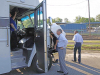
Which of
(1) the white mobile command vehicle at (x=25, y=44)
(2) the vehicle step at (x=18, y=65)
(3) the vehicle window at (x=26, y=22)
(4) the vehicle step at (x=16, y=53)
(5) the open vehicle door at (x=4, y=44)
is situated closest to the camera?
(1) the white mobile command vehicle at (x=25, y=44)

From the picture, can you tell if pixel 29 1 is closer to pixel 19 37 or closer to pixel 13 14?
pixel 13 14

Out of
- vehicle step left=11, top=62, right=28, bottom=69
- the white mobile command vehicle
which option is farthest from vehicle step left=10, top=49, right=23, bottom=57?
vehicle step left=11, top=62, right=28, bottom=69

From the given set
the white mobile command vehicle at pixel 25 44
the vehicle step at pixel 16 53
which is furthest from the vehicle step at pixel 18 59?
the vehicle step at pixel 16 53

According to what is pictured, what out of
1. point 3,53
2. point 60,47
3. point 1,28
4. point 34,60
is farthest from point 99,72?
point 1,28

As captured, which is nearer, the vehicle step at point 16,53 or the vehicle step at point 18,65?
the vehicle step at point 18,65

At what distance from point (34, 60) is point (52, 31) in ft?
6.88

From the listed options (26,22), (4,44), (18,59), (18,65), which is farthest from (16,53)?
(26,22)

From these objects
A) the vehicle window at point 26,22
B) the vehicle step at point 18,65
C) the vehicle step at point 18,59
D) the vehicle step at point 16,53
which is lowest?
the vehicle step at point 18,65

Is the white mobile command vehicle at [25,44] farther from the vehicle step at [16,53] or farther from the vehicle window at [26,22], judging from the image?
the vehicle window at [26,22]

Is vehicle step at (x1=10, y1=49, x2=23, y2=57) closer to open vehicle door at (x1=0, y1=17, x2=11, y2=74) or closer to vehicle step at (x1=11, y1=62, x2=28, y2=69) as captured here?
vehicle step at (x1=11, y1=62, x2=28, y2=69)

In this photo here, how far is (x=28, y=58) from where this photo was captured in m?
4.34

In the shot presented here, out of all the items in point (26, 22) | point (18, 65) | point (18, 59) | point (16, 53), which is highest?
point (26, 22)

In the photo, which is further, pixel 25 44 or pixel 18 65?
pixel 25 44

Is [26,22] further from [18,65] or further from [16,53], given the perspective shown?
[18,65]
